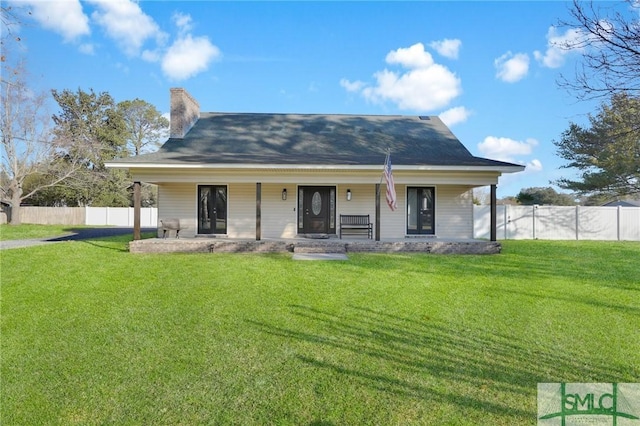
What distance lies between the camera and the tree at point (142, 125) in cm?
3606

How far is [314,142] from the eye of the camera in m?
14.6

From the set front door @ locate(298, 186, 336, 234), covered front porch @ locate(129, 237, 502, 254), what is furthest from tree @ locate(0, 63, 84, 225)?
front door @ locate(298, 186, 336, 234)

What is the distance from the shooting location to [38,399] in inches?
131

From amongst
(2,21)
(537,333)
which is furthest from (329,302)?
(2,21)

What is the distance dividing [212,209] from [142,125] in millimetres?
28812

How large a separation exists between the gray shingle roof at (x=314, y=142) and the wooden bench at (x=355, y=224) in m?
2.19

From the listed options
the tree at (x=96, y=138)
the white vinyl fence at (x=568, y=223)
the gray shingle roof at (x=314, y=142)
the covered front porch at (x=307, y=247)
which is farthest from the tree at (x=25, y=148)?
the white vinyl fence at (x=568, y=223)

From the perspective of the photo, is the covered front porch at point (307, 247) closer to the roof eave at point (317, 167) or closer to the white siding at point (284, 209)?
the roof eave at point (317, 167)

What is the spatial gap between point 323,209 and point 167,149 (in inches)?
238

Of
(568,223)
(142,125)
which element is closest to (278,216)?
(568,223)

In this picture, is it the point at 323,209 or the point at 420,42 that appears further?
the point at 420,42

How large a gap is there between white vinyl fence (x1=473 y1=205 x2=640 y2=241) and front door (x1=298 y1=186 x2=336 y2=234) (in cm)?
838

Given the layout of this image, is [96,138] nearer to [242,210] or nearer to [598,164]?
[242,210]

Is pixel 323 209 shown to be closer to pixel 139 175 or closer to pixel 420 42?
pixel 139 175
